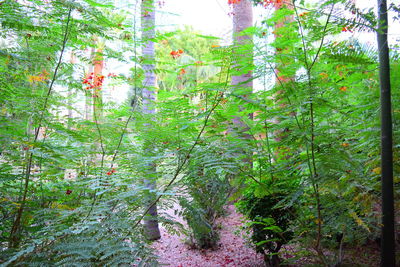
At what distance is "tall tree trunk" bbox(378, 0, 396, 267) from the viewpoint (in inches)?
65.5

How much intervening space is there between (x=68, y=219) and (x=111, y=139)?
78 centimetres

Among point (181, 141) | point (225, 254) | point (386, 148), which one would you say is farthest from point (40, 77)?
point (225, 254)

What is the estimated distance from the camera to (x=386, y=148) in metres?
1.67

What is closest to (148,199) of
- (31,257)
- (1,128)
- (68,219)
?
(68,219)

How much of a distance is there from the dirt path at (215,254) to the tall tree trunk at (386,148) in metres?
2.07

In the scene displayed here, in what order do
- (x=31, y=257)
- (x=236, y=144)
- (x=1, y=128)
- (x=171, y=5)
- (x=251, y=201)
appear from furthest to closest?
1. (x=251, y=201)
2. (x=171, y=5)
3. (x=236, y=144)
4. (x=1, y=128)
5. (x=31, y=257)

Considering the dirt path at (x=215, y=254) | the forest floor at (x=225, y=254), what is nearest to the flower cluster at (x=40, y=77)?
the forest floor at (x=225, y=254)

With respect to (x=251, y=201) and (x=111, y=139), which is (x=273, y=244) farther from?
(x=111, y=139)

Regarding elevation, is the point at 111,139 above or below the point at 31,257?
above

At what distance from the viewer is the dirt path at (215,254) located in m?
3.78

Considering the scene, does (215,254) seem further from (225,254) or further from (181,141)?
(181,141)

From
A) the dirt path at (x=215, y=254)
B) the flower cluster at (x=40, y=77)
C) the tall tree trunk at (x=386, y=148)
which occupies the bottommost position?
the dirt path at (x=215, y=254)

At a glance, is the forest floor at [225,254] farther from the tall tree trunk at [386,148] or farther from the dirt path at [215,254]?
the tall tree trunk at [386,148]

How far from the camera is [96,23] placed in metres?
1.92
